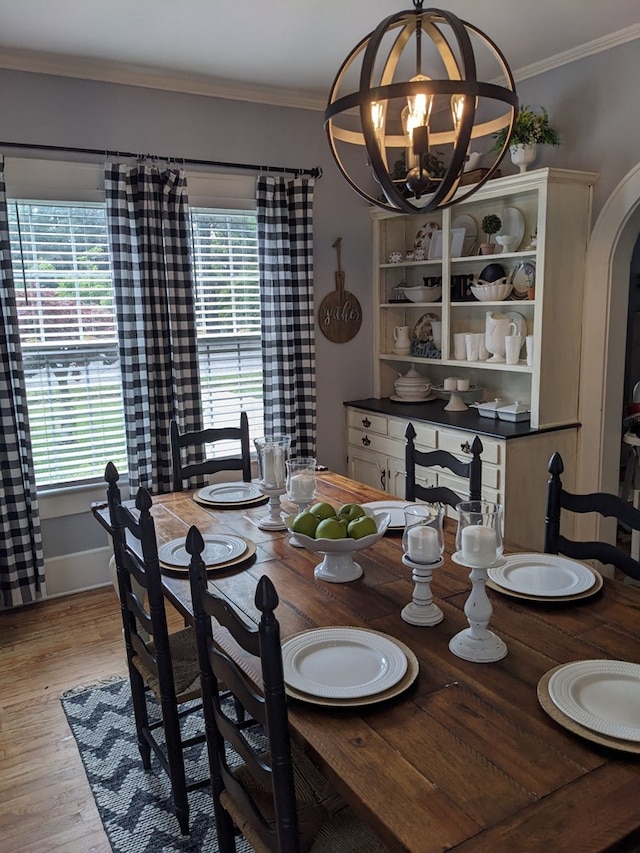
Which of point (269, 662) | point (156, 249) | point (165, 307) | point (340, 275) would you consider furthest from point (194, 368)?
point (269, 662)

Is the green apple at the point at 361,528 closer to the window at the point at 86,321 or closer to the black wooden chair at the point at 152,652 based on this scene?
the black wooden chair at the point at 152,652

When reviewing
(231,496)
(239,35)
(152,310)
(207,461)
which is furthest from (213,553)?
(239,35)

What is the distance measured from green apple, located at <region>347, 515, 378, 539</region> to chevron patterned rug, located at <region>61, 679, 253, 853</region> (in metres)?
1.06

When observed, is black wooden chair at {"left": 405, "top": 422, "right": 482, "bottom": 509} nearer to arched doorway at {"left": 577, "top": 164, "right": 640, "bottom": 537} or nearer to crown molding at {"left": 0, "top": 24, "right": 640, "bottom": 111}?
arched doorway at {"left": 577, "top": 164, "right": 640, "bottom": 537}

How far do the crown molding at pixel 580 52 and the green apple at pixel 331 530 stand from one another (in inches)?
110

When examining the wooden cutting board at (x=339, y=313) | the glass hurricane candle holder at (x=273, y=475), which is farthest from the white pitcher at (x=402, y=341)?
the glass hurricane candle holder at (x=273, y=475)

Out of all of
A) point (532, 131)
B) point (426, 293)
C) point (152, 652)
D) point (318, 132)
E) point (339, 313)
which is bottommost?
point (152, 652)

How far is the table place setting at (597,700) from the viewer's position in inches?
47.2

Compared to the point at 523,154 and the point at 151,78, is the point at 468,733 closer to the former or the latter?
the point at 523,154

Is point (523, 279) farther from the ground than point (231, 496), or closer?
farther from the ground

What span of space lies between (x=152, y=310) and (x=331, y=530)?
2272 millimetres

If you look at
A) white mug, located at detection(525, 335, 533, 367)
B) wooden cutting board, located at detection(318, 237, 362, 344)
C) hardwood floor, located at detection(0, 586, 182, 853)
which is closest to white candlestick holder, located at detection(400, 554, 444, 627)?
hardwood floor, located at detection(0, 586, 182, 853)

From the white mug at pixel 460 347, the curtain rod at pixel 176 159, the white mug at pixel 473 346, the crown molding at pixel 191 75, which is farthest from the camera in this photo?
the white mug at pixel 460 347

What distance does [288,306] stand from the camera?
4109 mm
